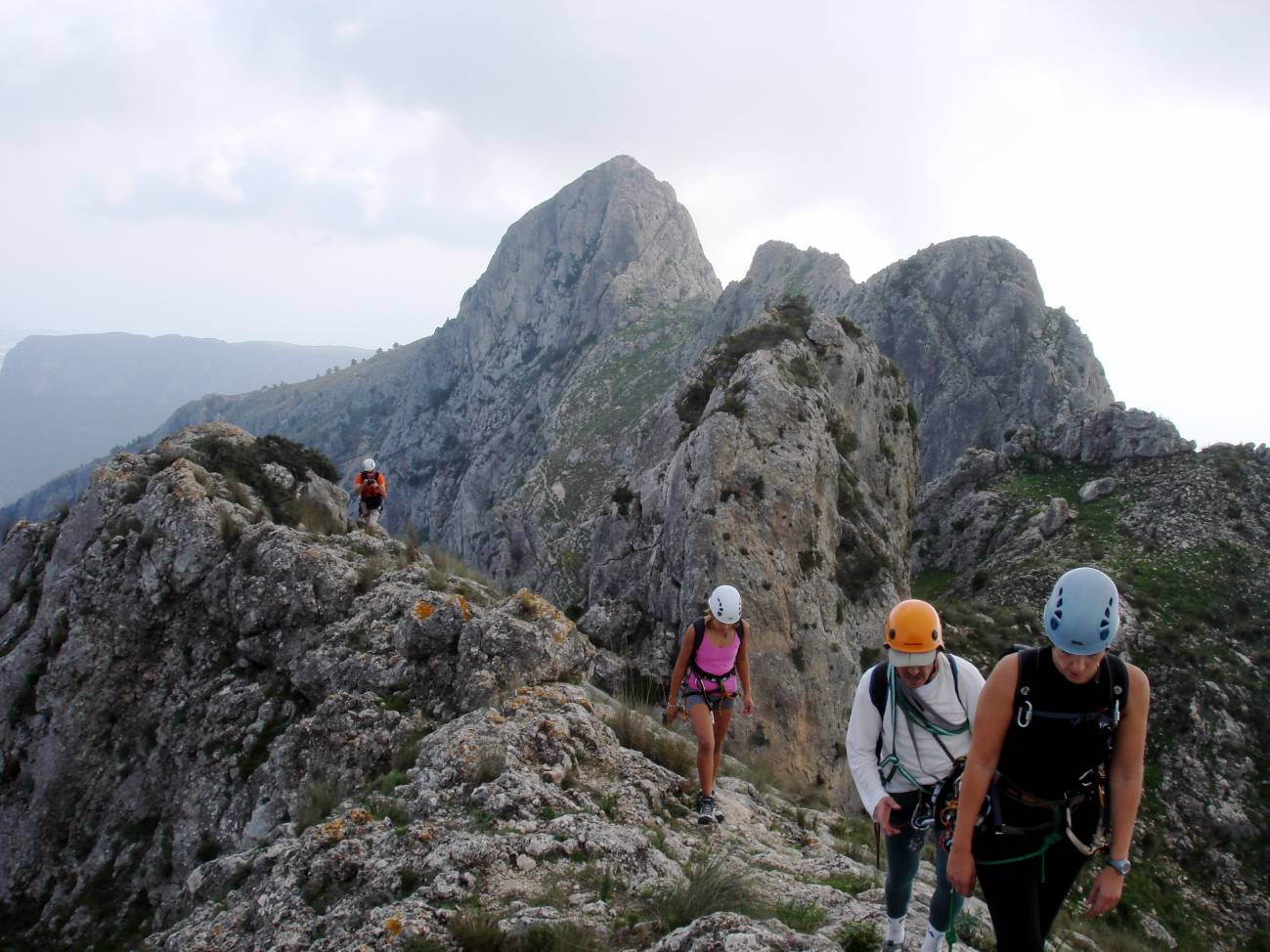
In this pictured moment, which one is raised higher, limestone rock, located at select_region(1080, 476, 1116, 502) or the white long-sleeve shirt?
limestone rock, located at select_region(1080, 476, 1116, 502)

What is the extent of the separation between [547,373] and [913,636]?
81.7 m

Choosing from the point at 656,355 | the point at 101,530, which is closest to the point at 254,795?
the point at 101,530

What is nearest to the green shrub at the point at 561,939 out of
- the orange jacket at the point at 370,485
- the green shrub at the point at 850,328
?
the orange jacket at the point at 370,485

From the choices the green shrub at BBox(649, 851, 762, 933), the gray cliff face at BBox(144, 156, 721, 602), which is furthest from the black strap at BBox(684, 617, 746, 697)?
the gray cliff face at BBox(144, 156, 721, 602)

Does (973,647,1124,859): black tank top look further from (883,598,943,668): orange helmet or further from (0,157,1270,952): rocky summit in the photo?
(0,157,1270,952): rocky summit

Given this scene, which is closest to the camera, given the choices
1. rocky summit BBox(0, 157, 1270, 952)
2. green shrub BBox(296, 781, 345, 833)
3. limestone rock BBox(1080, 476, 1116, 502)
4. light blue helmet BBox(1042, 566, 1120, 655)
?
light blue helmet BBox(1042, 566, 1120, 655)

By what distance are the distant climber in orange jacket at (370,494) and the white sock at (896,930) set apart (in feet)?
44.8

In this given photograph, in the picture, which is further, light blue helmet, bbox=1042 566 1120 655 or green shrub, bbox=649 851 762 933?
green shrub, bbox=649 851 762 933

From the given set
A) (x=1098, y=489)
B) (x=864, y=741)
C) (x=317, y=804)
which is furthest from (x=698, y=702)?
(x=1098, y=489)

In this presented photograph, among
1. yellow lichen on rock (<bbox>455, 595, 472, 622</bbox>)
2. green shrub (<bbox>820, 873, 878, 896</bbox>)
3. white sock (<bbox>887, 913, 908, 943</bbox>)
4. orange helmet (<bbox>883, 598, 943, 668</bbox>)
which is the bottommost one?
green shrub (<bbox>820, 873, 878, 896</bbox>)

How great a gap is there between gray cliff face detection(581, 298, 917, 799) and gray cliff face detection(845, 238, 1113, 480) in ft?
104

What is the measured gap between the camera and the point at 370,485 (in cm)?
1589

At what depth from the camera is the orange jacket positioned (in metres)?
15.8

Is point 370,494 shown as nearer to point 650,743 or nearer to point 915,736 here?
point 650,743
